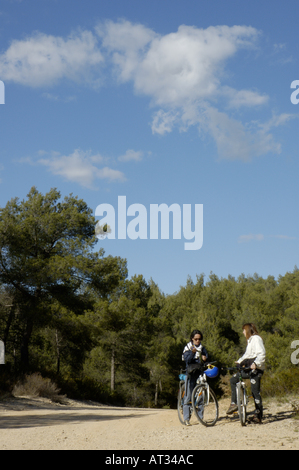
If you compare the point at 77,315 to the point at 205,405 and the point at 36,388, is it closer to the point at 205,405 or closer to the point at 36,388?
the point at 36,388

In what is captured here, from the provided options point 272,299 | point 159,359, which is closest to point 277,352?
point 159,359

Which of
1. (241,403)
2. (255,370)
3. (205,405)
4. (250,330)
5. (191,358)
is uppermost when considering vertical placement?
(250,330)

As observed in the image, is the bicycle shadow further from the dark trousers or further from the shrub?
the shrub

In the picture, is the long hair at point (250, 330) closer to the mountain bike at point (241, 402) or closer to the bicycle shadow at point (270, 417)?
the mountain bike at point (241, 402)

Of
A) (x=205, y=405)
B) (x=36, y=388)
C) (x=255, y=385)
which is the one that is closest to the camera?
(x=255, y=385)

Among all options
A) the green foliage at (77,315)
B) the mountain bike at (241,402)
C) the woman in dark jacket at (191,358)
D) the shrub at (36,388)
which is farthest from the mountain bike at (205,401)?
the shrub at (36,388)

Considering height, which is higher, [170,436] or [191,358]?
[191,358]

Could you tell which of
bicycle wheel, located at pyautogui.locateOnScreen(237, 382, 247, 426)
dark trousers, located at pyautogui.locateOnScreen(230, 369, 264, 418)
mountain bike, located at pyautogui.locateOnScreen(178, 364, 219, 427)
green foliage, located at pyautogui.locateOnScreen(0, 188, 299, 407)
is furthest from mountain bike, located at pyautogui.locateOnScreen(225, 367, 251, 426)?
green foliage, located at pyautogui.locateOnScreen(0, 188, 299, 407)

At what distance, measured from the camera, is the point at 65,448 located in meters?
5.88

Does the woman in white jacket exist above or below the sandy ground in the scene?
above

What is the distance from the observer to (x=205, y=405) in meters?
7.55

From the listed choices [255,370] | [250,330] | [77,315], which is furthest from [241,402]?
[77,315]

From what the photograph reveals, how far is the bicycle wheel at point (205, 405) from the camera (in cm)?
742

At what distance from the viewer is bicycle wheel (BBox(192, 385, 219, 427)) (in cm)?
742
